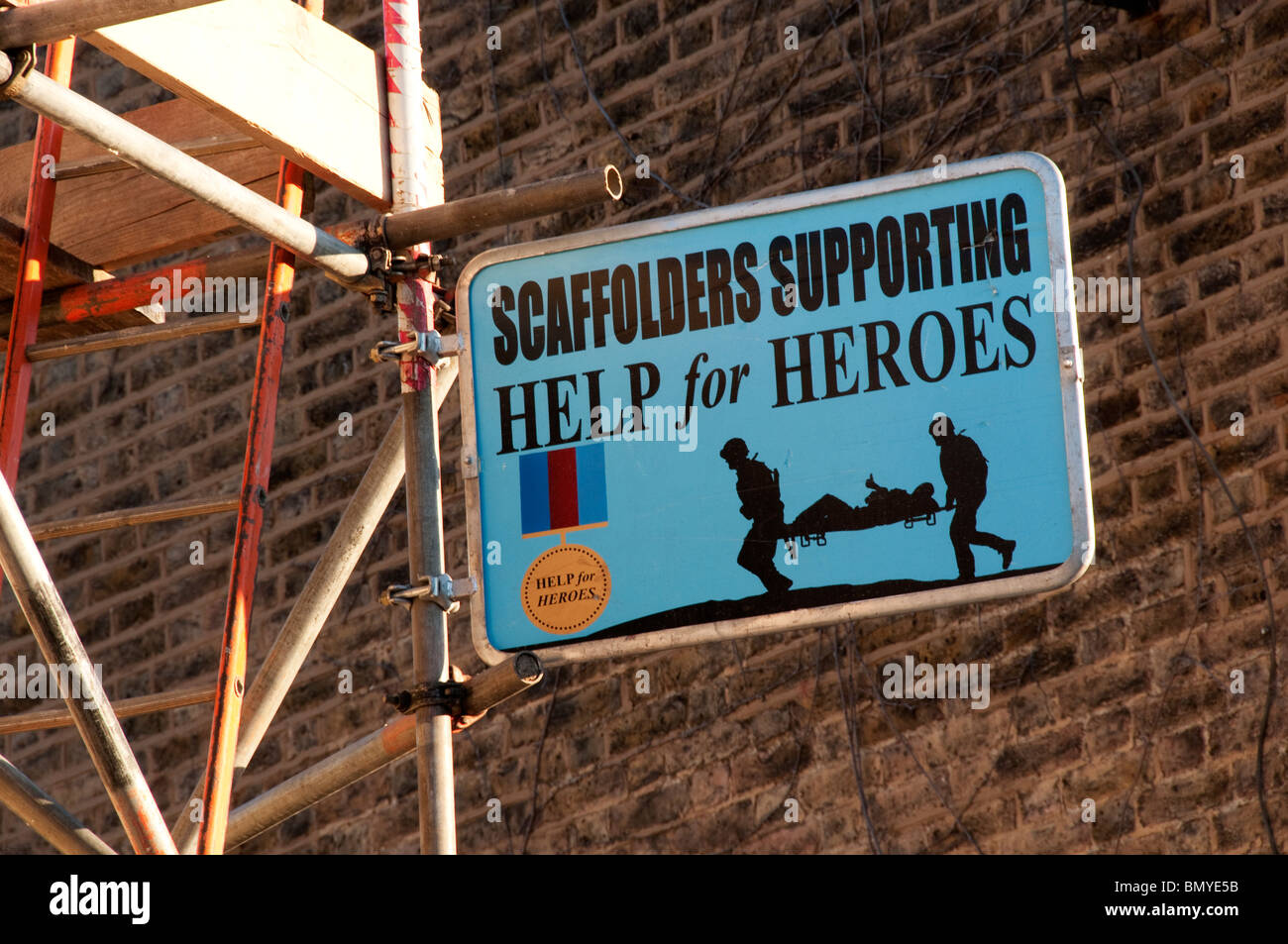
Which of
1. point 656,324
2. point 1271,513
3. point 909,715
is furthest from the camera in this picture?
point 909,715

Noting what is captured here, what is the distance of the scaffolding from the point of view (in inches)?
139

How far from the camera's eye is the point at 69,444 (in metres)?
9.71

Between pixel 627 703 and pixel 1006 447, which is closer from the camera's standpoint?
pixel 1006 447

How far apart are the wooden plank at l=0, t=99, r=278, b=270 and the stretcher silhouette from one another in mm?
1892

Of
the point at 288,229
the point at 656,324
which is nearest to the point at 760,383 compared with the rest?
the point at 656,324

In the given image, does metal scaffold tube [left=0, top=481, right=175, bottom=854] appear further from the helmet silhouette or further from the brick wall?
the brick wall

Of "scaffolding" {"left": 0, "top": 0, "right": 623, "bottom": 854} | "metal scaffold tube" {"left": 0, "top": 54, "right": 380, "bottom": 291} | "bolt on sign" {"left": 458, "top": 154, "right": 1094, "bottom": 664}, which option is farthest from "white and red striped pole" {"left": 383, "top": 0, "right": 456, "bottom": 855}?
"bolt on sign" {"left": 458, "top": 154, "right": 1094, "bottom": 664}

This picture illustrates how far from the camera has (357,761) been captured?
156 inches

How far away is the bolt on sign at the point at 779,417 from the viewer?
3.24 meters

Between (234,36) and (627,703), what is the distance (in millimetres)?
4306

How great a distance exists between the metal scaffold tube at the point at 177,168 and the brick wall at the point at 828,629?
2989mm

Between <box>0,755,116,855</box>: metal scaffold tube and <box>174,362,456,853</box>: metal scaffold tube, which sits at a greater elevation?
<box>174,362,456,853</box>: metal scaffold tube

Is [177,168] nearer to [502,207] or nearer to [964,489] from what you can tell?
[502,207]
